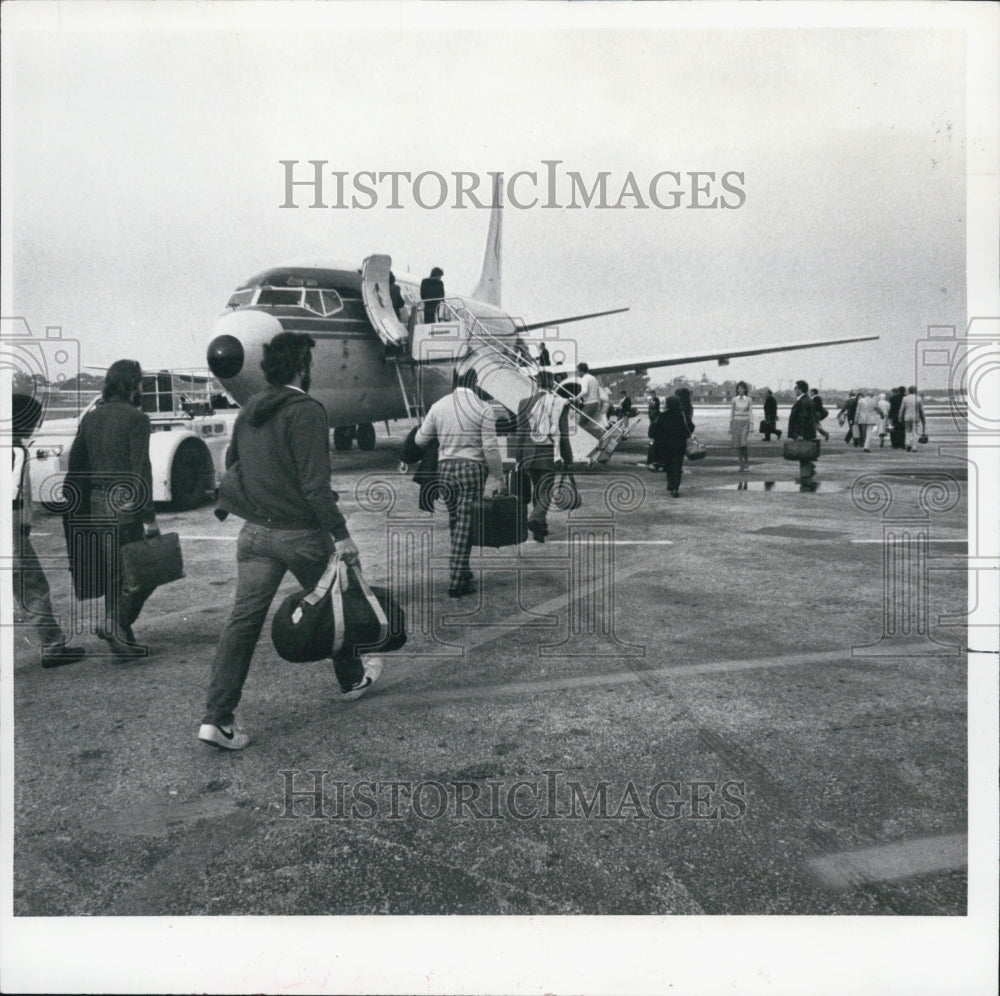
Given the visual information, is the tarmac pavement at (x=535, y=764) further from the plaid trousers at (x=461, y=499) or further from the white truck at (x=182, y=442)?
the white truck at (x=182, y=442)

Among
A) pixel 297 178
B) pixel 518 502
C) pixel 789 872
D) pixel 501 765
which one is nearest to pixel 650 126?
pixel 297 178

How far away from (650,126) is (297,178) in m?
1.81

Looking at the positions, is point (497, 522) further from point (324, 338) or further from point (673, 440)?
point (324, 338)

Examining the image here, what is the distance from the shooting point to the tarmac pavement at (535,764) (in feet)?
8.50

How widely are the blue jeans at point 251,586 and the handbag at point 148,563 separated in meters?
1.08

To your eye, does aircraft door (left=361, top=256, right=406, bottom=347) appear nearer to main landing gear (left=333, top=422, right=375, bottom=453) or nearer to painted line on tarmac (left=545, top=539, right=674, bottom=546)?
main landing gear (left=333, top=422, right=375, bottom=453)

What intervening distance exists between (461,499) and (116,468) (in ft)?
7.31

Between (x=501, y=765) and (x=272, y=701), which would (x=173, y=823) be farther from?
(x=501, y=765)

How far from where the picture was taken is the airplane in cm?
902

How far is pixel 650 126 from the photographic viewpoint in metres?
3.92

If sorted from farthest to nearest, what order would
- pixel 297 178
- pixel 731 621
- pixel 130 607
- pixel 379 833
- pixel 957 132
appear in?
pixel 731 621 < pixel 130 607 < pixel 297 178 < pixel 957 132 < pixel 379 833

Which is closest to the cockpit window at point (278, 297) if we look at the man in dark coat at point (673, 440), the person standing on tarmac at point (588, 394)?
the person standing on tarmac at point (588, 394)

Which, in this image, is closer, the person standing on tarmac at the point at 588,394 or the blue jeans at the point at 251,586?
the blue jeans at the point at 251,586

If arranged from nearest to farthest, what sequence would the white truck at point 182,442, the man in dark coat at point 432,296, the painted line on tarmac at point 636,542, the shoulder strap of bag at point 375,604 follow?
the shoulder strap of bag at point 375,604
the painted line on tarmac at point 636,542
the white truck at point 182,442
the man in dark coat at point 432,296
